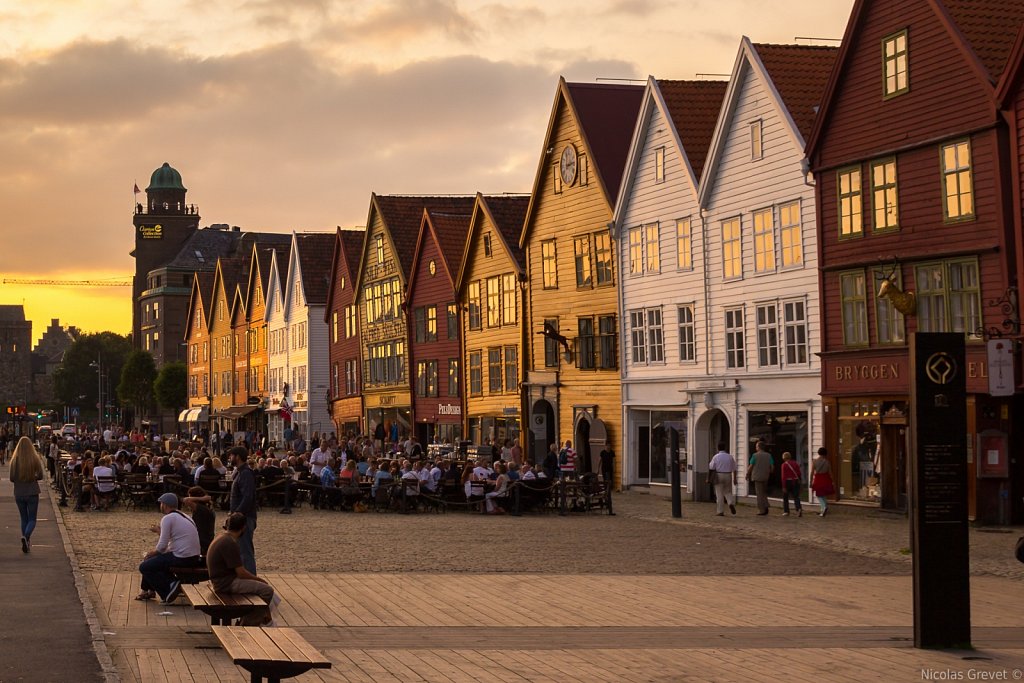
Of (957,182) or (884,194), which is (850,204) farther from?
(957,182)

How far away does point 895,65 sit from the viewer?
3384 cm

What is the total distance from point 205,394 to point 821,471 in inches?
3164

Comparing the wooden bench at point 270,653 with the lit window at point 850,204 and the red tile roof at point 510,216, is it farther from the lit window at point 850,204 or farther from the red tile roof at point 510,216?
the red tile roof at point 510,216

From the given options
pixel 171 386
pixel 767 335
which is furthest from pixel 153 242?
pixel 767 335

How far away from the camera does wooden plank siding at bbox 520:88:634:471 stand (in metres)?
48.6

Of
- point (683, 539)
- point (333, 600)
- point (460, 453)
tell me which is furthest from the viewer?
point (460, 453)

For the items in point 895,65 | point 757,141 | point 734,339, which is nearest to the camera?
point 895,65

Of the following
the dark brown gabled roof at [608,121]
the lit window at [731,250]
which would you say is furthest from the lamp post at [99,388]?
the lit window at [731,250]

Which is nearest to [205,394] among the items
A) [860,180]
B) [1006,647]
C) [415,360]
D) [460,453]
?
[415,360]

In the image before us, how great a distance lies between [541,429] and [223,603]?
3891 centimetres

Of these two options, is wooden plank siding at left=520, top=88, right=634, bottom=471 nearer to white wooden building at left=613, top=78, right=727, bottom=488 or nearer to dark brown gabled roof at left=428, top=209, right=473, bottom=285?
white wooden building at left=613, top=78, right=727, bottom=488

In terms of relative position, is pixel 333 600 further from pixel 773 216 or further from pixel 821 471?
pixel 773 216

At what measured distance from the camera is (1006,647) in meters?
15.0

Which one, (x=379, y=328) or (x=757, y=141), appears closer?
(x=757, y=141)
